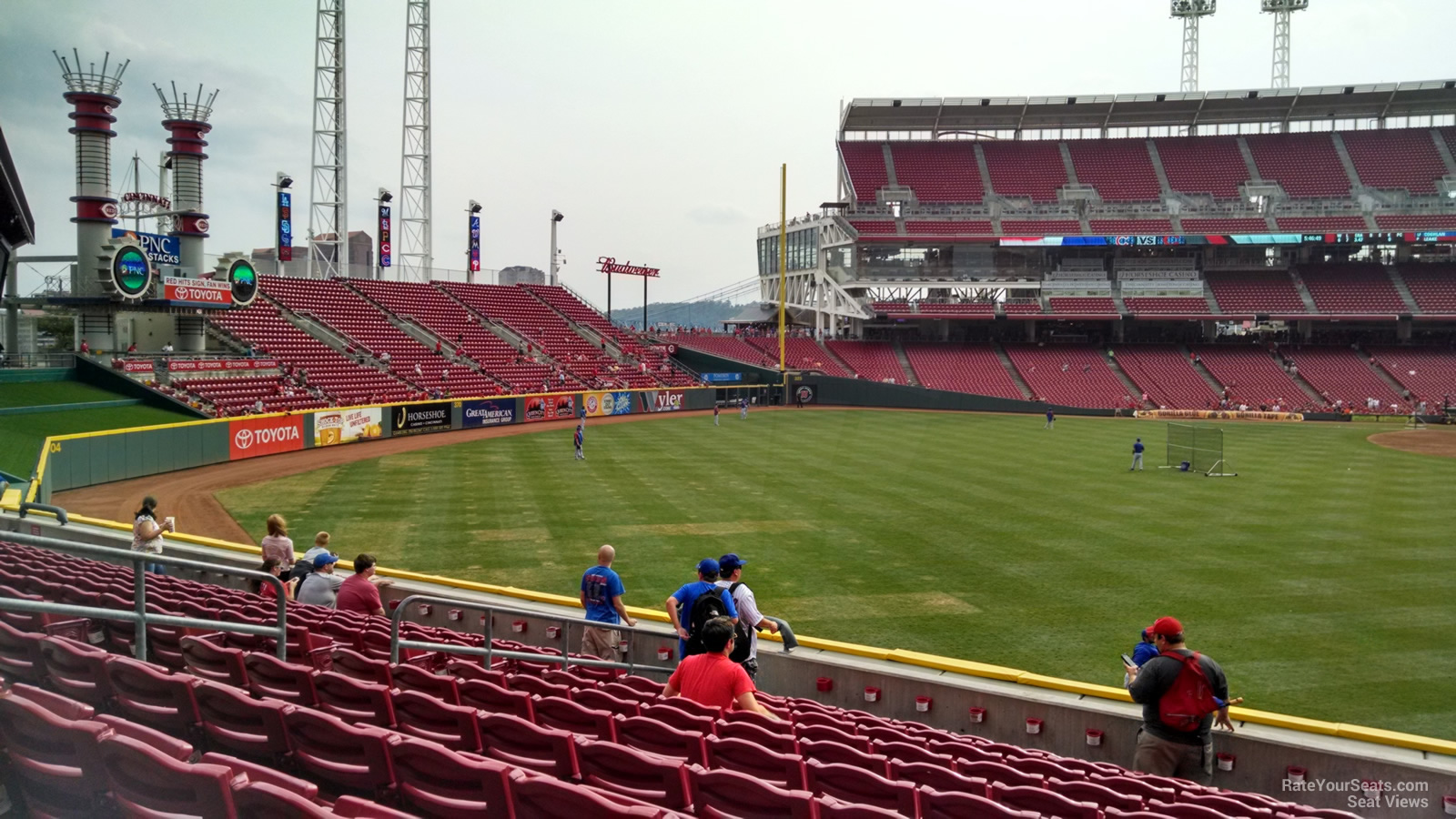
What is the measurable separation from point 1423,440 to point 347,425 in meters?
48.1

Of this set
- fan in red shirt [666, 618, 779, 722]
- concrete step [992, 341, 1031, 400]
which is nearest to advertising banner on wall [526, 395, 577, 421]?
concrete step [992, 341, 1031, 400]

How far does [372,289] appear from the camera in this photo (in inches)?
2181

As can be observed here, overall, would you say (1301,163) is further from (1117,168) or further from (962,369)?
(962,369)

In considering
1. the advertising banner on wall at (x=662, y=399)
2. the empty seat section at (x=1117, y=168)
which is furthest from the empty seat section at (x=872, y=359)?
the empty seat section at (x=1117, y=168)

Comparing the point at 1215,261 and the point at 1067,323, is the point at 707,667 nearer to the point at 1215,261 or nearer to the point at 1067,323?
the point at 1067,323

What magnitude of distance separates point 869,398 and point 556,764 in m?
60.9

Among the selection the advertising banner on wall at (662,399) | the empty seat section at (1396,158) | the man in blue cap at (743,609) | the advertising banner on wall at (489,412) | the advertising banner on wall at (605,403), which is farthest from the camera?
the empty seat section at (1396,158)

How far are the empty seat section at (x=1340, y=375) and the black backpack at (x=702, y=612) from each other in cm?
6606

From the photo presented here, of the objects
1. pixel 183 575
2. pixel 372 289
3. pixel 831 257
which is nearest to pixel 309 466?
pixel 183 575

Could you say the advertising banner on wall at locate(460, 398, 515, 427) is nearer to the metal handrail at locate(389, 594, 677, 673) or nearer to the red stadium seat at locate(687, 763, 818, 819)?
the metal handrail at locate(389, 594, 677, 673)

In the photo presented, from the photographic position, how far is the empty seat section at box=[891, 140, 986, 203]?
74750 millimetres

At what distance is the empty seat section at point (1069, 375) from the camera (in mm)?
62594

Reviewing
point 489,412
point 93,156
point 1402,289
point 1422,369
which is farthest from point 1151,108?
point 93,156

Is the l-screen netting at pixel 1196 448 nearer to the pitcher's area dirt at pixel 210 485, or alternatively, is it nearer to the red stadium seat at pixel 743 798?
the pitcher's area dirt at pixel 210 485
